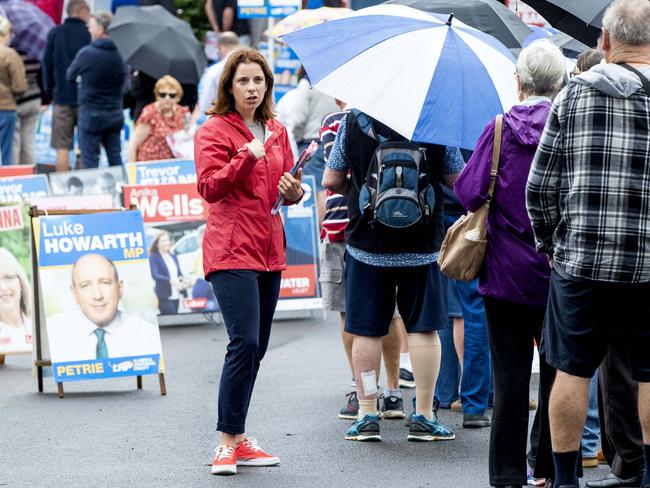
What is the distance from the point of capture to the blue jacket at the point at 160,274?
12.1m

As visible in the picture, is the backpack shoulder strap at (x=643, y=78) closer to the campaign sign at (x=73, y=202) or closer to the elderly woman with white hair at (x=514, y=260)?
the elderly woman with white hair at (x=514, y=260)

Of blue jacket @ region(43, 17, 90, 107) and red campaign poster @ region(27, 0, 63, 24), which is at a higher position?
red campaign poster @ region(27, 0, 63, 24)

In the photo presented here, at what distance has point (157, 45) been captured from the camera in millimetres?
17422

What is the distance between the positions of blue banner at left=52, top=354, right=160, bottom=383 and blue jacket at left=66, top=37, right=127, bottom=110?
8.20 m

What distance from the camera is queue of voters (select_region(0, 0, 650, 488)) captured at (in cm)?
558

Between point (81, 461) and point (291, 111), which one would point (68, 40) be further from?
point (81, 461)

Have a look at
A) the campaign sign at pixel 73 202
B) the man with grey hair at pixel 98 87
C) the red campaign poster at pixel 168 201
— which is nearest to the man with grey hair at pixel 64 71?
the man with grey hair at pixel 98 87

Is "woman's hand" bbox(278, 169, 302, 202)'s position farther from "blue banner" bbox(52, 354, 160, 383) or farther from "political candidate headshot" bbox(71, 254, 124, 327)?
"political candidate headshot" bbox(71, 254, 124, 327)

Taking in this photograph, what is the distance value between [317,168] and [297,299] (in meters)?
1.25

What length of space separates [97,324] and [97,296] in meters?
0.19

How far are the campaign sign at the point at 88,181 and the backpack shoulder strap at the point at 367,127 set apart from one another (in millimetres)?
7236

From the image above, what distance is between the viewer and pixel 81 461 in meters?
7.18

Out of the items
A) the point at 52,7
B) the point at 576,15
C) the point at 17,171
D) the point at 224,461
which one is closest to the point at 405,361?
the point at 576,15

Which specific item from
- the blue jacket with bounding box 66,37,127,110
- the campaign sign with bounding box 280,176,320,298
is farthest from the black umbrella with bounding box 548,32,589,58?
the blue jacket with bounding box 66,37,127,110
